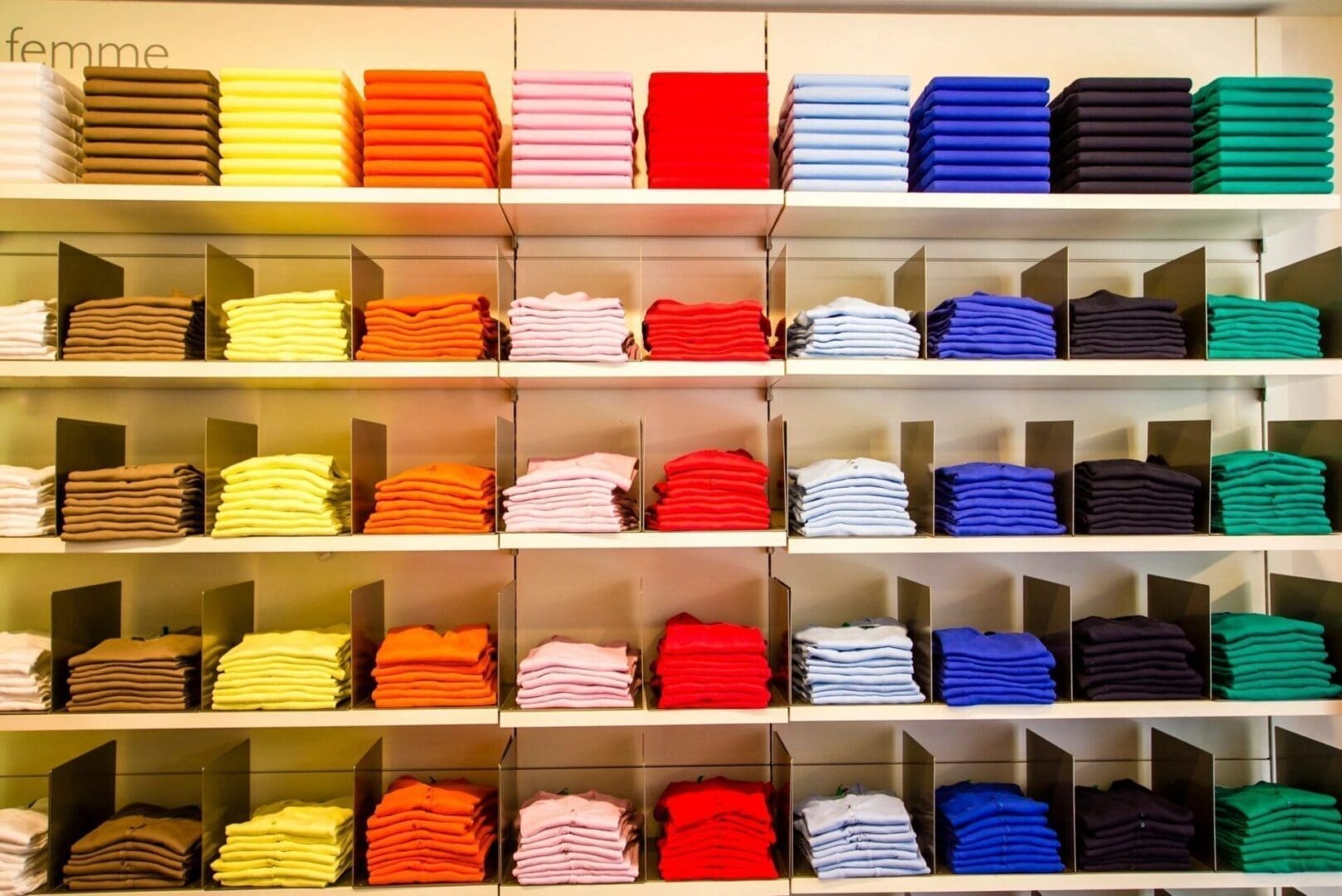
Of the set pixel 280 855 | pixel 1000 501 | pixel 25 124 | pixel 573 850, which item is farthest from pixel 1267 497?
pixel 25 124

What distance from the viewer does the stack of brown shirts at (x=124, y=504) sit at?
8.80ft

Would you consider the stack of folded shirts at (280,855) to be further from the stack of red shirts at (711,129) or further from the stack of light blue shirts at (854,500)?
the stack of red shirts at (711,129)

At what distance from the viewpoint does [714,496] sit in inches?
112

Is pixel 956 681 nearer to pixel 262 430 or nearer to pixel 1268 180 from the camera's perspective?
pixel 1268 180

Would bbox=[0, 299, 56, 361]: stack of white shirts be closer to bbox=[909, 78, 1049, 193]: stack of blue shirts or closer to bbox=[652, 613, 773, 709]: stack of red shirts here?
bbox=[652, 613, 773, 709]: stack of red shirts

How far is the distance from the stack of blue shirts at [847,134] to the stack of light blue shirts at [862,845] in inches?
81.4

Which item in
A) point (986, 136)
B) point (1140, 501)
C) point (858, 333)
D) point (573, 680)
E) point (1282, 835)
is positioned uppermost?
point (986, 136)

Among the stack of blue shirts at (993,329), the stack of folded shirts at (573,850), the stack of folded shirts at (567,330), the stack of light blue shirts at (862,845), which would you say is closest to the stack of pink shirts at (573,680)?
the stack of folded shirts at (573,850)

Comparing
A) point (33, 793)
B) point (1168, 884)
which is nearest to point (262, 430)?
point (33, 793)

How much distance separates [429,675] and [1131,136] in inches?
116

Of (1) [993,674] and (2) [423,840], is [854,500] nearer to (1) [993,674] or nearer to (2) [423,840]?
(1) [993,674]

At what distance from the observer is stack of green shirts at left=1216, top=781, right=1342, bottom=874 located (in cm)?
284

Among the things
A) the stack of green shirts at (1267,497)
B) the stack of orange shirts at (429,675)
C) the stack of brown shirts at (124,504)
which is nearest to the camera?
the stack of brown shirts at (124,504)

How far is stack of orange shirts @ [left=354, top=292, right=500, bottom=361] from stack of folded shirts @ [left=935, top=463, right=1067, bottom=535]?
167cm
